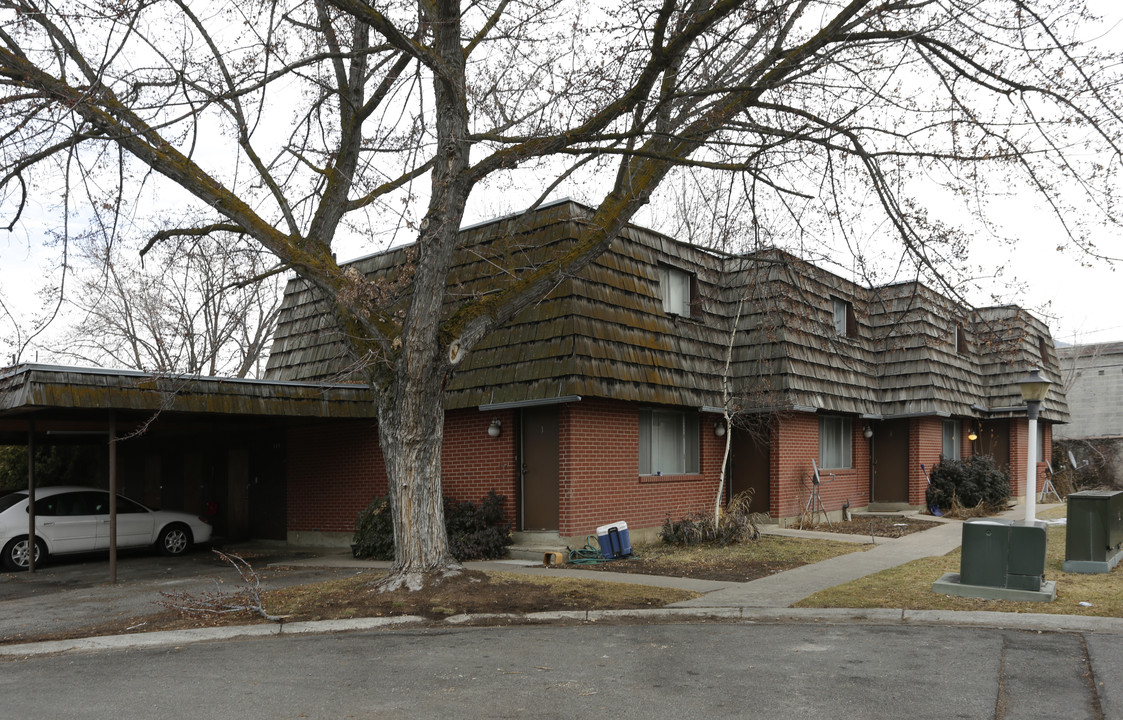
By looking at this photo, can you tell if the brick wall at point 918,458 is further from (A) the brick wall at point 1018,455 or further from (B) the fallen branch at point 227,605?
(B) the fallen branch at point 227,605

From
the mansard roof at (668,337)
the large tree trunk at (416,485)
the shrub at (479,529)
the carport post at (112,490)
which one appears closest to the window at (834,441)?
the mansard roof at (668,337)

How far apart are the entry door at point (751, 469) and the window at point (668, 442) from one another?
1.46 metres

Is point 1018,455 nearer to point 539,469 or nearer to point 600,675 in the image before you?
point 539,469

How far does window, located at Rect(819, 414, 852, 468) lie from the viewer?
20.6 m

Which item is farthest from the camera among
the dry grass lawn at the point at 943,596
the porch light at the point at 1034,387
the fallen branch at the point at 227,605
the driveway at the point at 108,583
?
the porch light at the point at 1034,387

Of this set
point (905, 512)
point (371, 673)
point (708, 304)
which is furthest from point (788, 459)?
point (371, 673)

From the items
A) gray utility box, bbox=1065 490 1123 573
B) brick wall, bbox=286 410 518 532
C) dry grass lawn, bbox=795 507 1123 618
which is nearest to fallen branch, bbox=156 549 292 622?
brick wall, bbox=286 410 518 532

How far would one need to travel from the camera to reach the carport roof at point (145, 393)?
1183 cm

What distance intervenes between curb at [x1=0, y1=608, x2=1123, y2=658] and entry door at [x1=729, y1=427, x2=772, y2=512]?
888cm

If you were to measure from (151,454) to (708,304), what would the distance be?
51.7 feet

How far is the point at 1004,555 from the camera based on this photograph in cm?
1013

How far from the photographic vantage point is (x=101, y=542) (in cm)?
1706

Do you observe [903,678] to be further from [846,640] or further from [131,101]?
[131,101]

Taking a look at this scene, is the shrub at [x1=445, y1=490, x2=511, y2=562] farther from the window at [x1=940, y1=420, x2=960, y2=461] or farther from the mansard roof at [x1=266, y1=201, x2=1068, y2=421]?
the window at [x1=940, y1=420, x2=960, y2=461]
